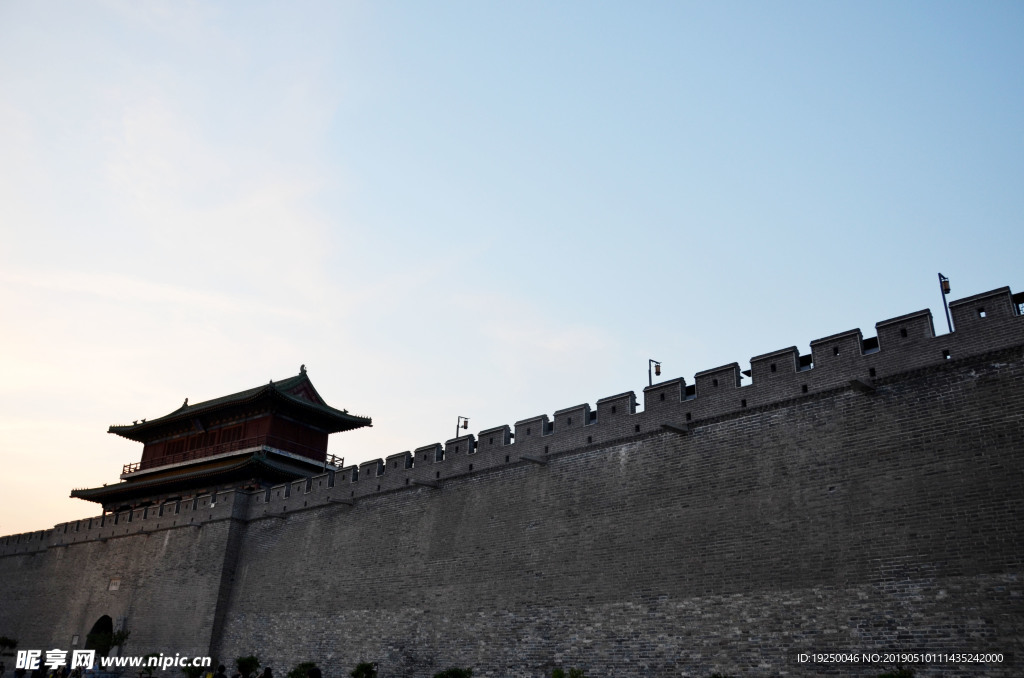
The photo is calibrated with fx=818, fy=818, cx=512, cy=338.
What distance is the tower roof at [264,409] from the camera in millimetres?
30328

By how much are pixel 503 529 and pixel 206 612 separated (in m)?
11.6

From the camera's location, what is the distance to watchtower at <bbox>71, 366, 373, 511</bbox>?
97.2 ft

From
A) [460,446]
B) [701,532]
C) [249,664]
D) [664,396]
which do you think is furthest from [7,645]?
[701,532]

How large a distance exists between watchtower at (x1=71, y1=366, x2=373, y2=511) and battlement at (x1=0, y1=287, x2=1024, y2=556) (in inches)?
123

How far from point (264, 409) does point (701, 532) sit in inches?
804

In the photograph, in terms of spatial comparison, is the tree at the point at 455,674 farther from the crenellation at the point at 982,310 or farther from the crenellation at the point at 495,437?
the crenellation at the point at 982,310

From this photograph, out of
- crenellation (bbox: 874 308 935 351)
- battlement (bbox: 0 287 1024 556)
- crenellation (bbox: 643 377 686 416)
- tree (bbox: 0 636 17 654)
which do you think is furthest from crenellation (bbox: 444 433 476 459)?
tree (bbox: 0 636 17 654)

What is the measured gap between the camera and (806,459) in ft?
45.8

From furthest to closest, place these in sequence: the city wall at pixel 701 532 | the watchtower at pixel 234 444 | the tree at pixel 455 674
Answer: the watchtower at pixel 234 444 < the tree at pixel 455 674 < the city wall at pixel 701 532

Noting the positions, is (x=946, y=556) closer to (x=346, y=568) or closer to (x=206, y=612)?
(x=346, y=568)

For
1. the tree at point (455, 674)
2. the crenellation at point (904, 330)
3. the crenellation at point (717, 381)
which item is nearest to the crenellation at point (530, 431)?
the crenellation at point (717, 381)

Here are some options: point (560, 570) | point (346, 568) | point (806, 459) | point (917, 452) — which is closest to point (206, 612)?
point (346, 568)

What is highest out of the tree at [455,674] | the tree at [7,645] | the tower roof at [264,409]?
the tower roof at [264,409]

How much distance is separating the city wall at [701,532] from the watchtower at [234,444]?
5.83 m
